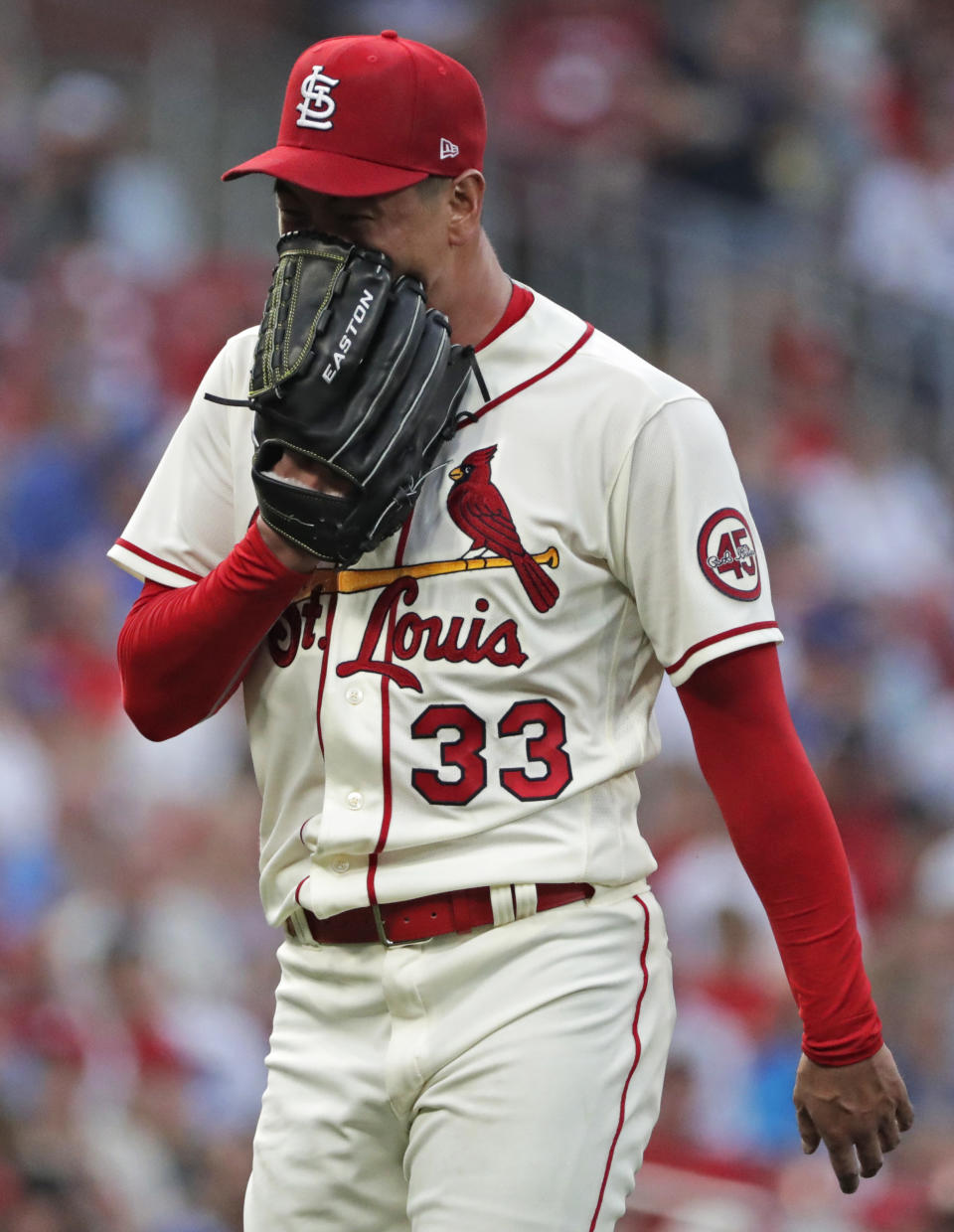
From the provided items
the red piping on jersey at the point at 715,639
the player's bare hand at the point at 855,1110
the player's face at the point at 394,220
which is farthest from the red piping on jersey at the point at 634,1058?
the player's face at the point at 394,220

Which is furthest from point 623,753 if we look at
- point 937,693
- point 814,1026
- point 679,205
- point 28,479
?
point 679,205

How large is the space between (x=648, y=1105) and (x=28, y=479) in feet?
16.4

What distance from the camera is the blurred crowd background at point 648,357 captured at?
4.81 metres

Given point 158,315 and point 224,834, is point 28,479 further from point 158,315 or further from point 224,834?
point 224,834

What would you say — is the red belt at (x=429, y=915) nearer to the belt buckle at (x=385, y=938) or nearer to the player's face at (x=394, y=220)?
the belt buckle at (x=385, y=938)

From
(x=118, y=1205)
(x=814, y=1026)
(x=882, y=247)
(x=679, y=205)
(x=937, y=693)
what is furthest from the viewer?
(x=882, y=247)

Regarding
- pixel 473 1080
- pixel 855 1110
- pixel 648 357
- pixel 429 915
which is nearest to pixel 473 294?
pixel 429 915

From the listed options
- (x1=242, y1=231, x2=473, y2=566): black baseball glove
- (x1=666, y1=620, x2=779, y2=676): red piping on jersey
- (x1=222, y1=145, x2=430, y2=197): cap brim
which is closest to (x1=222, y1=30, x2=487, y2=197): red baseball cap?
(x1=222, y1=145, x2=430, y2=197): cap brim

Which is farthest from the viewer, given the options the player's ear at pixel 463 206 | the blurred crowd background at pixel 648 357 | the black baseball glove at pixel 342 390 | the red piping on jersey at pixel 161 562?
the blurred crowd background at pixel 648 357

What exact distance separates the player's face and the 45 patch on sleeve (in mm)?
484

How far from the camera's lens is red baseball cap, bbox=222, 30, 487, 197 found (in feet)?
7.34

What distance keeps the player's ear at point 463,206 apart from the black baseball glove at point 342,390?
19cm

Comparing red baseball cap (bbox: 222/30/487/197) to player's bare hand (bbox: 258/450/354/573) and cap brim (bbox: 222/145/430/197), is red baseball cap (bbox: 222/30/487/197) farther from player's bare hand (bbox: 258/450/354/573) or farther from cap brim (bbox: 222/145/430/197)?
player's bare hand (bbox: 258/450/354/573)

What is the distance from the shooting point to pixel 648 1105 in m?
2.34
